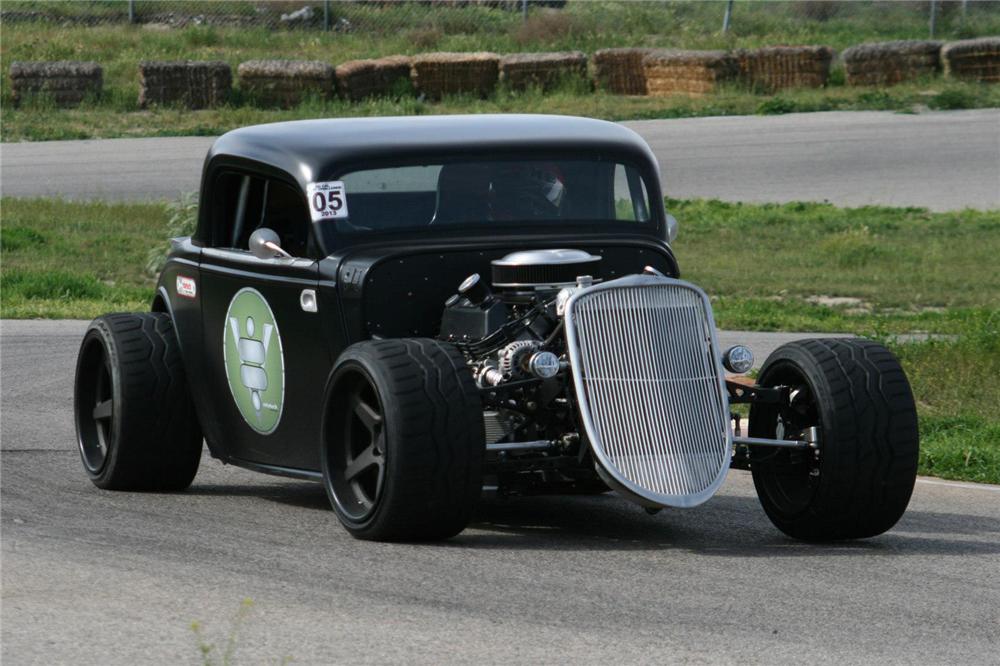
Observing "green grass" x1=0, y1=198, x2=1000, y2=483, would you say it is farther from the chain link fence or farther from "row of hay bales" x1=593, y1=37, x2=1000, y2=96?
the chain link fence

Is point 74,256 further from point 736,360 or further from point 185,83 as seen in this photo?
point 736,360

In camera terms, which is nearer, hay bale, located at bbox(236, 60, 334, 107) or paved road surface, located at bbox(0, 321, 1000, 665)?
paved road surface, located at bbox(0, 321, 1000, 665)

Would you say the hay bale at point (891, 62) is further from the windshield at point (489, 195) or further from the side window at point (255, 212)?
the side window at point (255, 212)

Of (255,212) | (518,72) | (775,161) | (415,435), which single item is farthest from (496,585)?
(518,72)

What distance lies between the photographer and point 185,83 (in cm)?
3127

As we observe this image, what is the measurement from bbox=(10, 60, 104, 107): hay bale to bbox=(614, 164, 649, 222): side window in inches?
944

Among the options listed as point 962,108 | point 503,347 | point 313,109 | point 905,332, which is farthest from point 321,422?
point 962,108

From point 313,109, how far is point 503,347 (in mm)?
23643

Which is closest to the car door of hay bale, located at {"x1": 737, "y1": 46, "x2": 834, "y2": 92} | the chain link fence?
hay bale, located at {"x1": 737, "y1": 46, "x2": 834, "y2": 92}

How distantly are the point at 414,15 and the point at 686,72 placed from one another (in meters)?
7.72

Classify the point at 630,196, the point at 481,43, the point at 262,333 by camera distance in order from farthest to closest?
the point at 481,43, the point at 630,196, the point at 262,333

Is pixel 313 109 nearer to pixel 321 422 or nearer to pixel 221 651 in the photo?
pixel 321 422

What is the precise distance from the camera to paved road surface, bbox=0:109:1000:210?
25516mm

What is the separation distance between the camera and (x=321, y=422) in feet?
24.3
